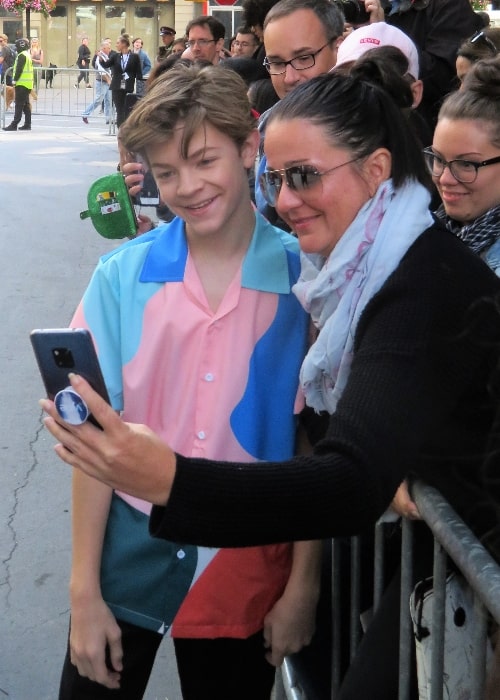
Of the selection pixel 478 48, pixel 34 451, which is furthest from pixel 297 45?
pixel 34 451

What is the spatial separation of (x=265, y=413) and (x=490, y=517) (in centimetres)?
59

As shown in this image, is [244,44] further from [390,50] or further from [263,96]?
[390,50]

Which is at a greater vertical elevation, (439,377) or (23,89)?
(439,377)

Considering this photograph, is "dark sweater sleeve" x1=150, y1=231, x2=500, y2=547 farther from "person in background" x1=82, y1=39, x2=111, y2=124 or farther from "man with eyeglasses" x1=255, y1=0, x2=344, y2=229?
"person in background" x1=82, y1=39, x2=111, y2=124

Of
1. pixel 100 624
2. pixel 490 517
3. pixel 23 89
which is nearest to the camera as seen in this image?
pixel 490 517

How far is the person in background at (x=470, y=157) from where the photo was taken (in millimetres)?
2516

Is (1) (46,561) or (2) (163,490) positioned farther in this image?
(1) (46,561)

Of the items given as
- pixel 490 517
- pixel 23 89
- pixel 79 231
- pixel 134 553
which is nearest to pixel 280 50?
pixel 134 553

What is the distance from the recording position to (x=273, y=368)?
2094 mm

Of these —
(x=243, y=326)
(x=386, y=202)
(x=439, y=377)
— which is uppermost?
(x=386, y=202)

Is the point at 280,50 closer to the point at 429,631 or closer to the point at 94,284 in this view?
the point at 94,284

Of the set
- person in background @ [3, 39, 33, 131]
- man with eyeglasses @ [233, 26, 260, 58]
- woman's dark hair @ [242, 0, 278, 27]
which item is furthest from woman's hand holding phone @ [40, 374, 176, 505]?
person in background @ [3, 39, 33, 131]

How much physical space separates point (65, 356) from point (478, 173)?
1.35 m

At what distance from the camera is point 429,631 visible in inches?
68.7
